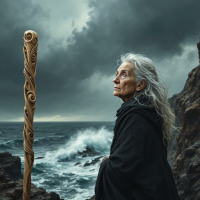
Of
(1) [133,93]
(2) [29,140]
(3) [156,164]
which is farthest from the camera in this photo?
(2) [29,140]

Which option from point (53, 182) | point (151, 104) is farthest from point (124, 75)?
point (53, 182)

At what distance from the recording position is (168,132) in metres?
2.06

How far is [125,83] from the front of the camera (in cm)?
204

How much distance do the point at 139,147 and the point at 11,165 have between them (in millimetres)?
12750

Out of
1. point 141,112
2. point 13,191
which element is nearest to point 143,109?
point 141,112

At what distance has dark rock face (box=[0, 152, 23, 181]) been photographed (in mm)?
11891

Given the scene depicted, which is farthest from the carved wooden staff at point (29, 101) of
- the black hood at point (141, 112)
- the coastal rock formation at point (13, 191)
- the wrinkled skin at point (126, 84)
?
the coastal rock formation at point (13, 191)

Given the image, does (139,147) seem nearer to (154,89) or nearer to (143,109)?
(143,109)

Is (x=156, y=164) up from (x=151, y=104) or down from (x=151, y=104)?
down

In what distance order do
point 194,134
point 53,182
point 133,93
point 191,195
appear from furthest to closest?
point 53,182, point 194,134, point 191,195, point 133,93

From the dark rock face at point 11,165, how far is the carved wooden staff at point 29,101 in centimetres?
1123

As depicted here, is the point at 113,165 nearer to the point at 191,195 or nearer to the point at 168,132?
the point at 168,132

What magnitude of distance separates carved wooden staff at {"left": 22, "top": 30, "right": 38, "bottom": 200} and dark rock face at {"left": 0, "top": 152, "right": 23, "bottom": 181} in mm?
11230

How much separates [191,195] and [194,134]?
128 inches
